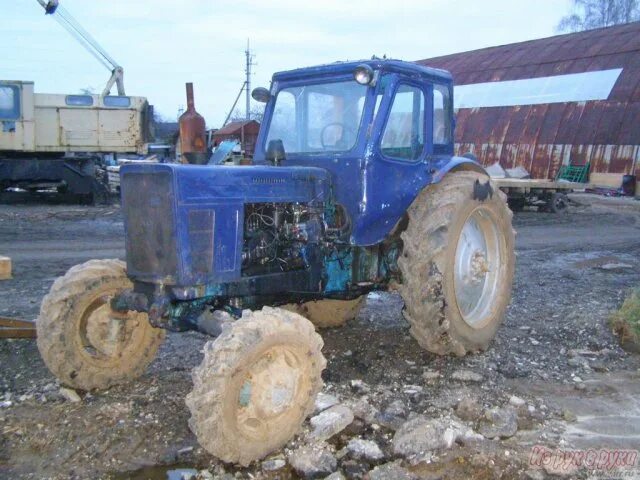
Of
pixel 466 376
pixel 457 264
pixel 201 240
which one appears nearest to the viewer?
pixel 201 240

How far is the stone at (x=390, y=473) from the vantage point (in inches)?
134

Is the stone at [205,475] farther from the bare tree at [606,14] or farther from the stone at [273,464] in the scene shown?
the bare tree at [606,14]

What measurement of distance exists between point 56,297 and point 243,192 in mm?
1426

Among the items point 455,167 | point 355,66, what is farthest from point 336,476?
point 455,167

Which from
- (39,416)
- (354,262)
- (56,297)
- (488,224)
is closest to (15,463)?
(39,416)

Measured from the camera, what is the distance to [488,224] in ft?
19.3

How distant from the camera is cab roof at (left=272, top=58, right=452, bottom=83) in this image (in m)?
5.05

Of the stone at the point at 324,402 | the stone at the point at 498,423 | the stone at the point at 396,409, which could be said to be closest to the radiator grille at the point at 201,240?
the stone at the point at 324,402

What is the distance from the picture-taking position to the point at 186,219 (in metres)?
4.02

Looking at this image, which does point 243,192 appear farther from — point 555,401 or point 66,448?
point 555,401

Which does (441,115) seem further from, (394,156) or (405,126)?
(394,156)

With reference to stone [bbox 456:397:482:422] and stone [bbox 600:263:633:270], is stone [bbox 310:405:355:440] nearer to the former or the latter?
stone [bbox 456:397:482:422]

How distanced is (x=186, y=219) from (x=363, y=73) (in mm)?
1694

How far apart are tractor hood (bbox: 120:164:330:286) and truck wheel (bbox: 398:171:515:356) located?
4.41 ft
